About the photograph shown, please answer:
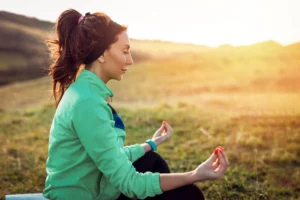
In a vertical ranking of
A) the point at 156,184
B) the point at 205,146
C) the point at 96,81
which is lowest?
the point at 205,146

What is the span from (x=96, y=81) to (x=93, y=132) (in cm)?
33

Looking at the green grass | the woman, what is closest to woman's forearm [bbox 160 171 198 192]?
the woman

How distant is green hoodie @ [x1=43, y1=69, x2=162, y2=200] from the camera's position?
2268 millimetres

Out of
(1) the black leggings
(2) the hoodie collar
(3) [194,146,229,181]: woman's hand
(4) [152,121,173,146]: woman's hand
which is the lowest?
(1) the black leggings

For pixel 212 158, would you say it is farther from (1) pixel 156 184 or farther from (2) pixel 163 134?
(2) pixel 163 134

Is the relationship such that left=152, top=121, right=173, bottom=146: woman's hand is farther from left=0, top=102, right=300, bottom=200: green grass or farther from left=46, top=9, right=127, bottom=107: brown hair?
left=0, top=102, right=300, bottom=200: green grass

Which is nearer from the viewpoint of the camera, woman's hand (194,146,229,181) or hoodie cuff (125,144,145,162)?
woman's hand (194,146,229,181)

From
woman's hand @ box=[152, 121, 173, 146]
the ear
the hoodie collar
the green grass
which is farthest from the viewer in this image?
the green grass

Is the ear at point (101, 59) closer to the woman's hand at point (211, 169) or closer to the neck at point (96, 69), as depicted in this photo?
the neck at point (96, 69)

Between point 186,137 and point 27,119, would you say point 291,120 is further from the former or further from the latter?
point 27,119

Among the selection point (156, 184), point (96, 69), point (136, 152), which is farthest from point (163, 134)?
point (156, 184)

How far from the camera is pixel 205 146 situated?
22.0 ft

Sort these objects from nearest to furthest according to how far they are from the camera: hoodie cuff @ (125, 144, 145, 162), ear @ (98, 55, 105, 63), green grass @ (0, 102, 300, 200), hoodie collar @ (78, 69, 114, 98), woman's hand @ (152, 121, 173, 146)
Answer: hoodie collar @ (78, 69, 114, 98) < ear @ (98, 55, 105, 63) < hoodie cuff @ (125, 144, 145, 162) < woman's hand @ (152, 121, 173, 146) < green grass @ (0, 102, 300, 200)

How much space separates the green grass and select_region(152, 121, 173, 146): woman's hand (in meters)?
1.56
